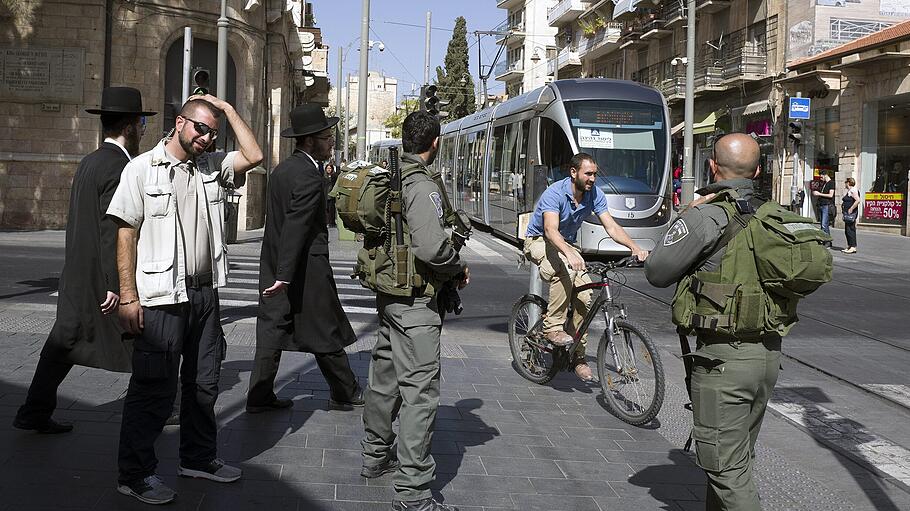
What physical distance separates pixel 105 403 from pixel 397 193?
263 cm

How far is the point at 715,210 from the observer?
3.60 m

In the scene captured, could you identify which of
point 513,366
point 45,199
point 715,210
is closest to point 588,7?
point 45,199

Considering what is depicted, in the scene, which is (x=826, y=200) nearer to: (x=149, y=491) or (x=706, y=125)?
(x=706, y=125)

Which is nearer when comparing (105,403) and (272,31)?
(105,403)

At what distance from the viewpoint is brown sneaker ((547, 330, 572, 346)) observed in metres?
6.84

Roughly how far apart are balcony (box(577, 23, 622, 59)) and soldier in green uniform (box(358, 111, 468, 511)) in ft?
149

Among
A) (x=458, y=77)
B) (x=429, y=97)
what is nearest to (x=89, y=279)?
(x=429, y=97)

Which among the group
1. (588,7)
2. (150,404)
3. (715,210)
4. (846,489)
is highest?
(588,7)

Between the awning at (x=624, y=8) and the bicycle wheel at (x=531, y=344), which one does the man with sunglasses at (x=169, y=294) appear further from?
the awning at (x=624, y=8)

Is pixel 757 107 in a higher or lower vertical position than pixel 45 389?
higher

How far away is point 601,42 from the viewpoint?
165 ft

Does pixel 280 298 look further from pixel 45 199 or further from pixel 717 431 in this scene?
pixel 45 199

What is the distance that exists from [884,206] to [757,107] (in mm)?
7776

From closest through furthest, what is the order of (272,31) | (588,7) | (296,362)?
(296,362) < (272,31) < (588,7)
